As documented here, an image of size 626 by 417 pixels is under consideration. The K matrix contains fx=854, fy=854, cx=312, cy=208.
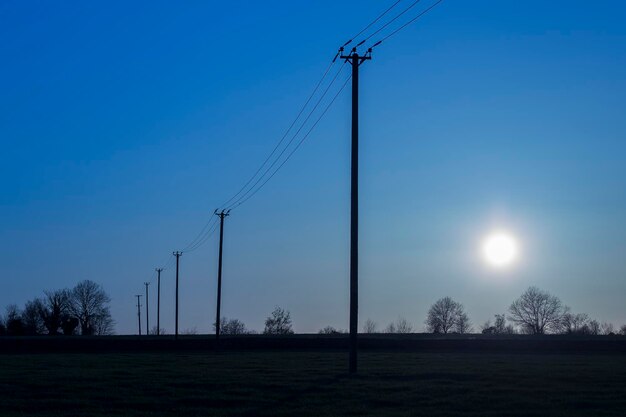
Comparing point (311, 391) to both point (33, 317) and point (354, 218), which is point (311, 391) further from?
point (33, 317)

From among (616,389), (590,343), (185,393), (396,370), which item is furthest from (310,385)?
(590,343)

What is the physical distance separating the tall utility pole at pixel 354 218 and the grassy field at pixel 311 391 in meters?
1.51

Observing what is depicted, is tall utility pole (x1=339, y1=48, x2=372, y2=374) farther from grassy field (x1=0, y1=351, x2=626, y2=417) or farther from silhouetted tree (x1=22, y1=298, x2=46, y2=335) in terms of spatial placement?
silhouetted tree (x1=22, y1=298, x2=46, y2=335)

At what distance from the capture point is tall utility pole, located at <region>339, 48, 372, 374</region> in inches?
1235

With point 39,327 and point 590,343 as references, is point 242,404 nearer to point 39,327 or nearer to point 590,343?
point 590,343

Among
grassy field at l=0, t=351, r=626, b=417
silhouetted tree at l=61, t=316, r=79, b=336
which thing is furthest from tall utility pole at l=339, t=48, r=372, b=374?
silhouetted tree at l=61, t=316, r=79, b=336

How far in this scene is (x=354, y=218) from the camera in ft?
105

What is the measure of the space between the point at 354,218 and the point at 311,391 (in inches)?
334

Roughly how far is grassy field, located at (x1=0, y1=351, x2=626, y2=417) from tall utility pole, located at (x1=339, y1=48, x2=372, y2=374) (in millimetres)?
1511

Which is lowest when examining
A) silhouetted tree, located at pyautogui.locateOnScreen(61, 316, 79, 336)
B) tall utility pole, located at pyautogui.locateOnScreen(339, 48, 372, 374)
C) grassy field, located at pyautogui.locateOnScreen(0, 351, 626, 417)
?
silhouetted tree, located at pyautogui.locateOnScreen(61, 316, 79, 336)

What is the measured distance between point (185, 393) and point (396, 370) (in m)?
11.7

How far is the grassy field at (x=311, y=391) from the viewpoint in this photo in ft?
70.4

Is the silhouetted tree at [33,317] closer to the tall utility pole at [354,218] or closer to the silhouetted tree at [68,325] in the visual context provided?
the silhouetted tree at [68,325]

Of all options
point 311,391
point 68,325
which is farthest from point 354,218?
point 68,325
